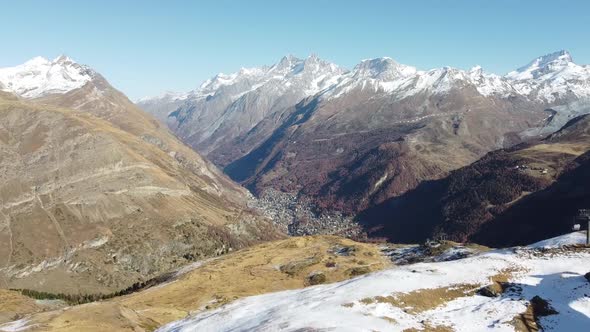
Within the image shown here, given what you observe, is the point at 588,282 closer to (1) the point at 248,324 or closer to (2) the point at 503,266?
(2) the point at 503,266

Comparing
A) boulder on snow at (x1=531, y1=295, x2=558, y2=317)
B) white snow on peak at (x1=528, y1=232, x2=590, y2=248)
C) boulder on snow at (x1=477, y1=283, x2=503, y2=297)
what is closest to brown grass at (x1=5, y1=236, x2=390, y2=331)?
white snow on peak at (x1=528, y1=232, x2=590, y2=248)

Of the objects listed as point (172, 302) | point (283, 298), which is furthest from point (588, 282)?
point (172, 302)

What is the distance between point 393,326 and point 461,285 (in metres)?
17.7

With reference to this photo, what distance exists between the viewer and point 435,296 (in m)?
67.2

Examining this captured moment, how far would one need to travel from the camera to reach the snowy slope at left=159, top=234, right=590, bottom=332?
59000mm

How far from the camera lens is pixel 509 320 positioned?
58.9 meters

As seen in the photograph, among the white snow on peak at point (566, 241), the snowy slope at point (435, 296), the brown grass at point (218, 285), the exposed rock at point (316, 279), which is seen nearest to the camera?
the snowy slope at point (435, 296)

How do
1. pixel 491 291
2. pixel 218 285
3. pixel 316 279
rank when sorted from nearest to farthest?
pixel 491 291
pixel 316 279
pixel 218 285

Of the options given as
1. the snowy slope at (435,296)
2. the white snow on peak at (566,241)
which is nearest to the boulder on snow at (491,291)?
the snowy slope at (435,296)

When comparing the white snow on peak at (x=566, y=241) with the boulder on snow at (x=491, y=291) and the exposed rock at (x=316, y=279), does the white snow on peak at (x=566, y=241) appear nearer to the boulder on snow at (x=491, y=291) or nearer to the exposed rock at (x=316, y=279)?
the boulder on snow at (x=491, y=291)

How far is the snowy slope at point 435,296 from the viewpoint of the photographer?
59.0m

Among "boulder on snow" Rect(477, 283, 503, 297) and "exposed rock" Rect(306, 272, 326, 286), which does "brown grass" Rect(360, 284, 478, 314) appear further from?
"exposed rock" Rect(306, 272, 326, 286)

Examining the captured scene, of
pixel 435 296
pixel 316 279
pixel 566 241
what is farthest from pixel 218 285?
pixel 566 241

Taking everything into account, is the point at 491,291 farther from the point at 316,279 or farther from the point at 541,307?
the point at 316,279
